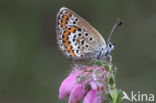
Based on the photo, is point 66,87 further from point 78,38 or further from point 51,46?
point 51,46

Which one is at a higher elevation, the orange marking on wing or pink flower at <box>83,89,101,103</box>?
the orange marking on wing

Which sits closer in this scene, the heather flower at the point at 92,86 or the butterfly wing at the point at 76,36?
the heather flower at the point at 92,86

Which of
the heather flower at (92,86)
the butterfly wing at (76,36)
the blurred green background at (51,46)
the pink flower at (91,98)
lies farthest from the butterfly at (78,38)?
the blurred green background at (51,46)

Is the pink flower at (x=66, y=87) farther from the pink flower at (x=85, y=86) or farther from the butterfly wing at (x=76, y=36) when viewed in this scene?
the butterfly wing at (x=76, y=36)

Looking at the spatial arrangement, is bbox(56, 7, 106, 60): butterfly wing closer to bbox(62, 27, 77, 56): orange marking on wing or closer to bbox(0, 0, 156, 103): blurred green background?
bbox(62, 27, 77, 56): orange marking on wing

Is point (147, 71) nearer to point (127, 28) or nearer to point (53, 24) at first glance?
point (127, 28)

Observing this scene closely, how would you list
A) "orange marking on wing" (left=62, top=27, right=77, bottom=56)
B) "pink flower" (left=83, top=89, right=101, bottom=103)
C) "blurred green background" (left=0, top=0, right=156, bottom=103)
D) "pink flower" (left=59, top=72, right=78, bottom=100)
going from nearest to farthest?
"pink flower" (left=83, top=89, right=101, bottom=103) < "pink flower" (left=59, top=72, right=78, bottom=100) < "orange marking on wing" (left=62, top=27, right=77, bottom=56) < "blurred green background" (left=0, top=0, right=156, bottom=103)

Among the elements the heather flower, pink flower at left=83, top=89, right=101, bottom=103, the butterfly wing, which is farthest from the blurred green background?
pink flower at left=83, top=89, right=101, bottom=103

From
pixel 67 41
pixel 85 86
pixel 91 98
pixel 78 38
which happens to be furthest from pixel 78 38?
pixel 91 98
